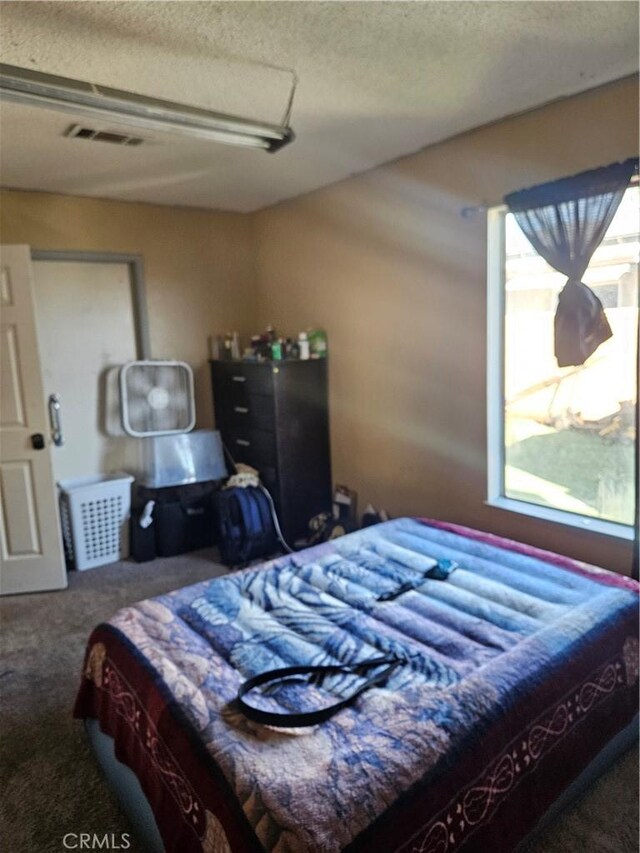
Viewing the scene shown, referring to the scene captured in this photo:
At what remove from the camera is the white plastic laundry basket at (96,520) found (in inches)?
143

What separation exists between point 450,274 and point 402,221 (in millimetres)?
Result: 486

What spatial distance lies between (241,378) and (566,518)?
2288 mm

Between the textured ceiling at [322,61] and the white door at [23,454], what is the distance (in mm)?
681

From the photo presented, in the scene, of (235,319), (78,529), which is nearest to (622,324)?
(235,319)

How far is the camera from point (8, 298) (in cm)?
318

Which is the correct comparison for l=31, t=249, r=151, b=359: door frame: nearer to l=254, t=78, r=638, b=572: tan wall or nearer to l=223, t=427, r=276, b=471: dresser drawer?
l=223, t=427, r=276, b=471: dresser drawer

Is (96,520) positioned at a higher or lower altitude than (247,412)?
lower

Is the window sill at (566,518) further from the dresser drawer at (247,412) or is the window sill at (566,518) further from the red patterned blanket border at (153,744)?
the red patterned blanket border at (153,744)

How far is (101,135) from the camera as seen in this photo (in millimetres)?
2674

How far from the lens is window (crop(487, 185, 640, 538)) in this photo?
2426mm

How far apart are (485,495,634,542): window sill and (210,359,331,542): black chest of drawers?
4.44 feet

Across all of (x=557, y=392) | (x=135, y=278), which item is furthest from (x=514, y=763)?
(x=135, y=278)

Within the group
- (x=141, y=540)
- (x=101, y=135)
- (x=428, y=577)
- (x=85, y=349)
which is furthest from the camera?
(x=85, y=349)

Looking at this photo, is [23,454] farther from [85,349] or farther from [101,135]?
[101,135]
